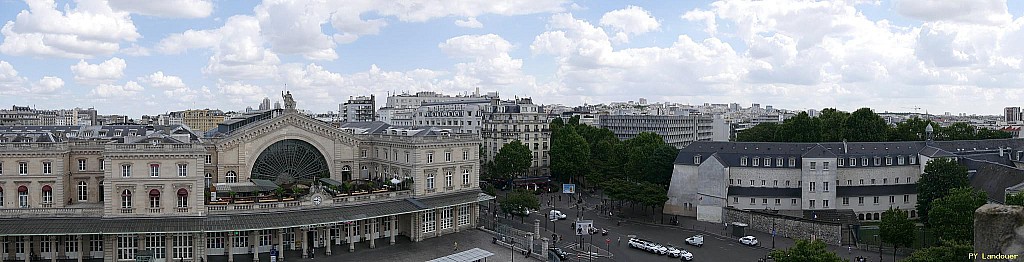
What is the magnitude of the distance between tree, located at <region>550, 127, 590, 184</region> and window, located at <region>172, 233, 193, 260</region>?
58993mm

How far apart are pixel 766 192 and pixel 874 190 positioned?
1125 centimetres

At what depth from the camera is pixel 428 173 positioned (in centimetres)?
6719

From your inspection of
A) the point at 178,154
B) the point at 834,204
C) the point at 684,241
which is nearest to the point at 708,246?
the point at 684,241

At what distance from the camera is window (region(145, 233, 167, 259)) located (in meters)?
53.2

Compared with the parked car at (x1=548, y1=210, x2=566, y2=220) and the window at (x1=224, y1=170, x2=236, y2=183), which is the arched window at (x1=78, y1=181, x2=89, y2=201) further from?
the parked car at (x1=548, y1=210, x2=566, y2=220)

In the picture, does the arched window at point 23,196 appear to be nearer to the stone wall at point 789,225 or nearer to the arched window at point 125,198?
the arched window at point 125,198

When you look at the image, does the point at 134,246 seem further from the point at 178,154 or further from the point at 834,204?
the point at 834,204

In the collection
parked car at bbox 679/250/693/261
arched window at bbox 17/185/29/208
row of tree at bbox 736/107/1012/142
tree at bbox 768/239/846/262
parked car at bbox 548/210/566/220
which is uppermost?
row of tree at bbox 736/107/1012/142

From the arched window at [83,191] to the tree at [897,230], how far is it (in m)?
63.7

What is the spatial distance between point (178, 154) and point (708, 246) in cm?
4298

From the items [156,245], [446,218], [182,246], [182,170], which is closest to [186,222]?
[182,246]

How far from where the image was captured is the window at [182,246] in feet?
176

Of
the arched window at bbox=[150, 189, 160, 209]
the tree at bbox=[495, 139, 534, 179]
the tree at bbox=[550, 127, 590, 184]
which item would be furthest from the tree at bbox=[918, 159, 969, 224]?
the arched window at bbox=[150, 189, 160, 209]

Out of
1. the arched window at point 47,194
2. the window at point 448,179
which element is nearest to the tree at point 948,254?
the window at point 448,179
